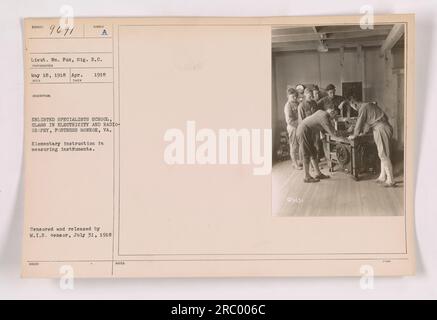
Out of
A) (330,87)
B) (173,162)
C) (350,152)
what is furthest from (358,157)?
(173,162)

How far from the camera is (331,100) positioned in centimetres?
73

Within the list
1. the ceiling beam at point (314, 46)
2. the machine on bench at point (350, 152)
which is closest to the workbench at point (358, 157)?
the machine on bench at point (350, 152)

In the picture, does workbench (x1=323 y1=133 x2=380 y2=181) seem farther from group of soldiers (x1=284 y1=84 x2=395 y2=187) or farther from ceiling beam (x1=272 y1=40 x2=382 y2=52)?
ceiling beam (x1=272 y1=40 x2=382 y2=52)

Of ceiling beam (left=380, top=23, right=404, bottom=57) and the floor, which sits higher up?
ceiling beam (left=380, top=23, right=404, bottom=57)

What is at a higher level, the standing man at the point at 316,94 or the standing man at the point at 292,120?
the standing man at the point at 316,94

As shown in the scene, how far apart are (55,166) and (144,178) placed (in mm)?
139

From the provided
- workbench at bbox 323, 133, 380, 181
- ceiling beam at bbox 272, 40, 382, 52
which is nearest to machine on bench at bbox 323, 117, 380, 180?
workbench at bbox 323, 133, 380, 181

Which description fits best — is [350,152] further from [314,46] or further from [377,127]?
[314,46]

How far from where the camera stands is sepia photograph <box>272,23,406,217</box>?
2.39ft

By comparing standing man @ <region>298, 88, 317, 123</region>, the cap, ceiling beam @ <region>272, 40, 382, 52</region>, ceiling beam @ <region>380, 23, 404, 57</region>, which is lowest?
standing man @ <region>298, 88, 317, 123</region>

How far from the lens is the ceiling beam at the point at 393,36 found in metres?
0.73

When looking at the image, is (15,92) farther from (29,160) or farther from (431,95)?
(431,95)

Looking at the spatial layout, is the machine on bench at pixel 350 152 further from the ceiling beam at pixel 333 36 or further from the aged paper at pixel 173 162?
the ceiling beam at pixel 333 36

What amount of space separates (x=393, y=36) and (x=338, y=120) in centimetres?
15
